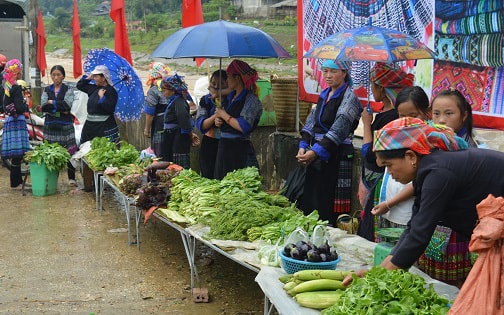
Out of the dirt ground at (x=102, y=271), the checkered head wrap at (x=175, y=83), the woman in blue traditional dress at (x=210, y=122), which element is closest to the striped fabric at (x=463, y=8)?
the woman in blue traditional dress at (x=210, y=122)

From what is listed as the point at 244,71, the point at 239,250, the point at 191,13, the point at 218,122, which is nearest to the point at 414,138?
the point at 239,250

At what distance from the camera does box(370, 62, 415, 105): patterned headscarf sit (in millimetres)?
5637

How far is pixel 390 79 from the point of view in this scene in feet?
18.5

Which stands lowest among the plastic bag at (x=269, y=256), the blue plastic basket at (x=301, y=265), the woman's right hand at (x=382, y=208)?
the plastic bag at (x=269, y=256)

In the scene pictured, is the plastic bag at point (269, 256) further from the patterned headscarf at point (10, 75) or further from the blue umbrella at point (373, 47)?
the patterned headscarf at point (10, 75)

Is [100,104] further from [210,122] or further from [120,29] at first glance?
[210,122]

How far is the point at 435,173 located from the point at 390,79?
252cm

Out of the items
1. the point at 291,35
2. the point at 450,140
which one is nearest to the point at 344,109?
the point at 450,140

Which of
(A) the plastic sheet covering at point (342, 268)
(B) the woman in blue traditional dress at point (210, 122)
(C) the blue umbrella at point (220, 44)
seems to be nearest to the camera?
(A) the plastic sheet covering at point (342, 268)

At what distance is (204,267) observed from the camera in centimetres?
683

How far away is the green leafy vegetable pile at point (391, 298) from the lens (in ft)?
10.7

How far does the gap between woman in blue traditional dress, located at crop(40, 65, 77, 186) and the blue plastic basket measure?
6.65m

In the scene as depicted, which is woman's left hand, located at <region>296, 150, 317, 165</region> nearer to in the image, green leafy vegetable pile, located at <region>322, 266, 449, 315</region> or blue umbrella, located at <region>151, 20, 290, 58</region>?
blue umbrella, located at <region>151, 20, 290, 58</region>

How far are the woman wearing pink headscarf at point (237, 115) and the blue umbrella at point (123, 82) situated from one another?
94.0 inches
